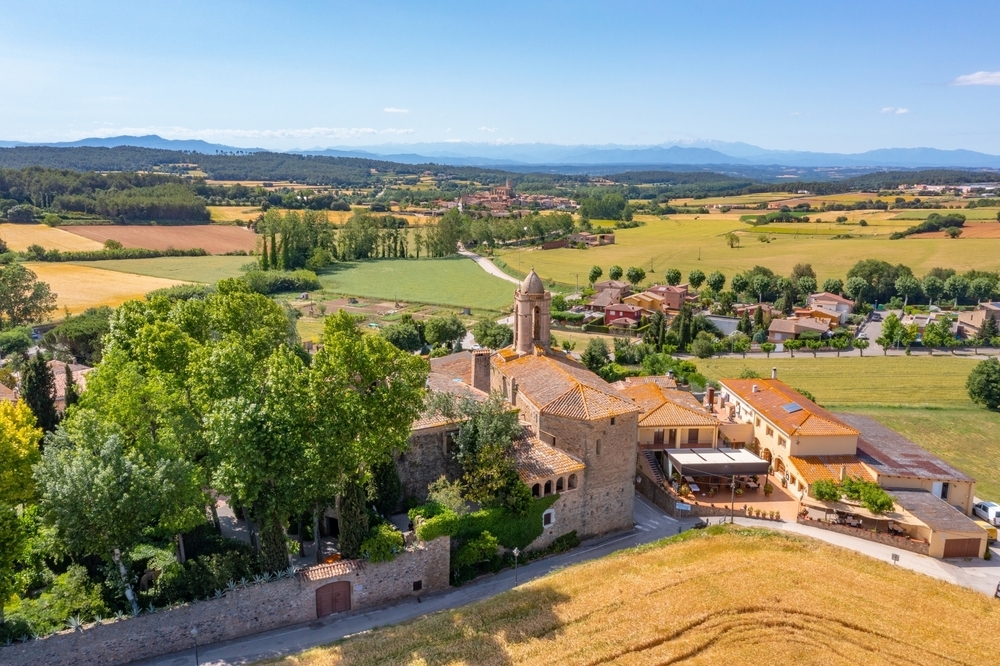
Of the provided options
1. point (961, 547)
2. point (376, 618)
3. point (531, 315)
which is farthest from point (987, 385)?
point (376, 618)

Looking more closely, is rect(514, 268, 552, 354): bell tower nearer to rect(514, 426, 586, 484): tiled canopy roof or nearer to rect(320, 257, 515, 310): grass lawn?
rect(514, 426, 586, 484): tiled canopy roof

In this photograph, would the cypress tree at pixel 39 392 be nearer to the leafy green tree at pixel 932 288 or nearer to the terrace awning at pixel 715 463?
the terrace awning at pixel 715 463

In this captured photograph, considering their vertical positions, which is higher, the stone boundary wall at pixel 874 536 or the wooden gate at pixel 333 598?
the wooden gate at pixel 333 598

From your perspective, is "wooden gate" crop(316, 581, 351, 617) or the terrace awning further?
the terrace awning

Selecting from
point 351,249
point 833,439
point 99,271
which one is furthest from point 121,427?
point 351,249

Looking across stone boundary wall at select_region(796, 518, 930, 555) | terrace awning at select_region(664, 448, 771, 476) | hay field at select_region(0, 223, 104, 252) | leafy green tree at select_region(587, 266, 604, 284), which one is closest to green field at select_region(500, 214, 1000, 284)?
leafy green tree at select_region(587, 266, 604, 284)

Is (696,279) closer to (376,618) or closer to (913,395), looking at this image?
(913,395)

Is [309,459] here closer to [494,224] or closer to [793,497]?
[793,497]

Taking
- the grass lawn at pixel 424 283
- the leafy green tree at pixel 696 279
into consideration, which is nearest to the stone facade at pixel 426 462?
the grass lawn at pixel 424 283
